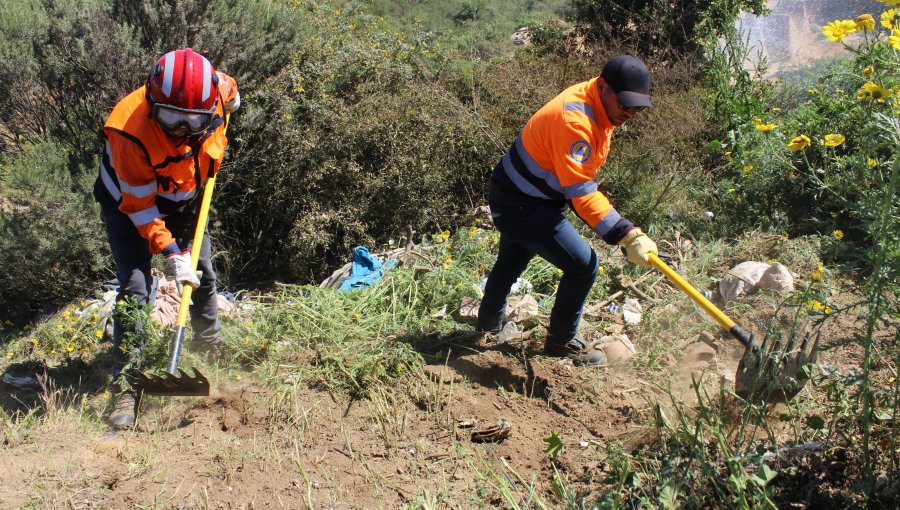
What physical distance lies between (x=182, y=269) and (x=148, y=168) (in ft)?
1.66

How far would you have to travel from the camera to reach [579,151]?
3.27m

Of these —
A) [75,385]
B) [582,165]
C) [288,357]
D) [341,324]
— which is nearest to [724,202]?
[582,165]

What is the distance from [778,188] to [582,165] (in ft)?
9.44

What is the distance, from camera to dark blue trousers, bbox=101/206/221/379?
3.67 meters

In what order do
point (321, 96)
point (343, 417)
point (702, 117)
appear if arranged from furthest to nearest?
point (702, 117)
point (321, 96)
point (343, 417)

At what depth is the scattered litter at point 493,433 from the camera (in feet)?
11.1

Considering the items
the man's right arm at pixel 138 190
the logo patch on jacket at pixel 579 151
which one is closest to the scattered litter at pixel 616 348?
the logo patch on jacket at pixel 579 151

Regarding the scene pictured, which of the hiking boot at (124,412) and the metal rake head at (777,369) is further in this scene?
the hiking boot at (124,412)

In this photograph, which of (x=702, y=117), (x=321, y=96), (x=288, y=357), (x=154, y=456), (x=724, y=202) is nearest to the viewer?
(x=154, y=456)

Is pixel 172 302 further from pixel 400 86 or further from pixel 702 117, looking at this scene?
pixel 702 117

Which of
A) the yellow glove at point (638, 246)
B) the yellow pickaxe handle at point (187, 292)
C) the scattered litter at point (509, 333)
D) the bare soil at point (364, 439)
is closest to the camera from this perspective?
the bare soil at point (364, 439)

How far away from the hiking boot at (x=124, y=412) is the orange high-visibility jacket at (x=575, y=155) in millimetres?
2278

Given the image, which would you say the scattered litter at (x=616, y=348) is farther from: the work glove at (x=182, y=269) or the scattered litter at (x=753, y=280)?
the work glove at (x=182, y=269)

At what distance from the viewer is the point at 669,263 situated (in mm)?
5160
